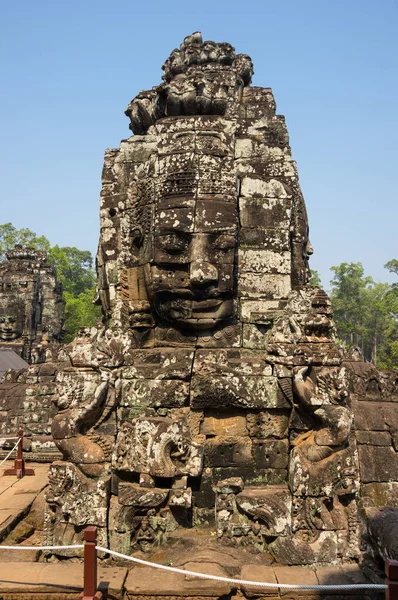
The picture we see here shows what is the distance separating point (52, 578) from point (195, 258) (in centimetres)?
280

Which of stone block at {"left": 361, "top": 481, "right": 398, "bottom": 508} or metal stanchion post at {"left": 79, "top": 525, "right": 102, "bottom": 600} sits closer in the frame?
metal stanchion post at {"left": 79, "top": 525, "right": 102, "bottom": 600}

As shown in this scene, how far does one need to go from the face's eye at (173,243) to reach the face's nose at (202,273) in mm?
198

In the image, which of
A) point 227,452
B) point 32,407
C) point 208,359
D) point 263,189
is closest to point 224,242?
point 263,189

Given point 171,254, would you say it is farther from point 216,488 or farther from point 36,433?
point 36,433

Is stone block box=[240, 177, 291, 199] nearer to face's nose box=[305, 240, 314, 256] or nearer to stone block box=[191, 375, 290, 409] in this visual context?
face's nose box=[305, 240, 314, 256]

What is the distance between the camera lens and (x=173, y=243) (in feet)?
16.7

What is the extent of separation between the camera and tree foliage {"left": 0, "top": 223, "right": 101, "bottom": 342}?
37812 millimetres

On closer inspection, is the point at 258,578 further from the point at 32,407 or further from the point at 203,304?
the point at 32,407

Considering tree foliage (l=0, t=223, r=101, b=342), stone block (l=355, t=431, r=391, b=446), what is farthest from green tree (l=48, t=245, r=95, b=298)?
stone block (l=355, t=431, r=391, b=446)

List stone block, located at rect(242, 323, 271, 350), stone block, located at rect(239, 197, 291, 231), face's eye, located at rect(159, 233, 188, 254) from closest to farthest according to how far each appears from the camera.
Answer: face's eye, located at rect(159, 233, 188, 254), stone block, located at rect(242, 323, 271, 350), stone block, located at rect(239, 197, 291, 231)

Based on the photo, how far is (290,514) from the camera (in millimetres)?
4500

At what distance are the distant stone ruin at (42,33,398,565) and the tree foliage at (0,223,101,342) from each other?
19653 mm

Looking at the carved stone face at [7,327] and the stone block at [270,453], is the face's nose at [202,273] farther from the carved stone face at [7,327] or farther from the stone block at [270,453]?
the carved stone face at [7,327]

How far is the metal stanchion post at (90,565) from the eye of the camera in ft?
11.5
